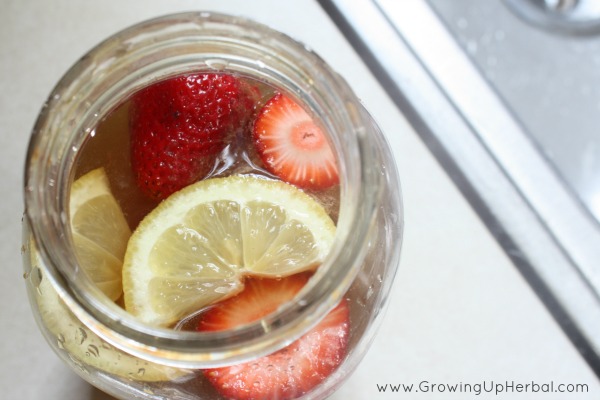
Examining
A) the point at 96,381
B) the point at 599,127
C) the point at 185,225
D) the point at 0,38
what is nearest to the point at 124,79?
the point at 185,225

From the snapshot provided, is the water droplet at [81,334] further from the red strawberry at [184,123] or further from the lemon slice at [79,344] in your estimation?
the red strawberry at [184,123]

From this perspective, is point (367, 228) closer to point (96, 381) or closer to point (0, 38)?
point (96, 381)

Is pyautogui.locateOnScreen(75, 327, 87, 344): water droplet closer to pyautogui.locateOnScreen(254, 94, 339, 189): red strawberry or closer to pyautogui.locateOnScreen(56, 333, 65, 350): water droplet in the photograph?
pyautogui.locateOnScreen(56, 333, 65, 350): water droplet

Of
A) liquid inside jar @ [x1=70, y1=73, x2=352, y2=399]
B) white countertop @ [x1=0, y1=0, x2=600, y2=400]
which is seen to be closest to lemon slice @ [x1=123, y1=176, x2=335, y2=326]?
liquid inside jar @ [x1=70, y1=73, x2=352, y2=399]

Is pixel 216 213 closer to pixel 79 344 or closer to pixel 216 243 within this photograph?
pixel 216 243

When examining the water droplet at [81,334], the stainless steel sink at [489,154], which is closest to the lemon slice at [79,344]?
the water droplet at [81,334]

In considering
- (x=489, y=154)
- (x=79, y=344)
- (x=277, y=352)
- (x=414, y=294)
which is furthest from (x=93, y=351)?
(x=489, y=154)
